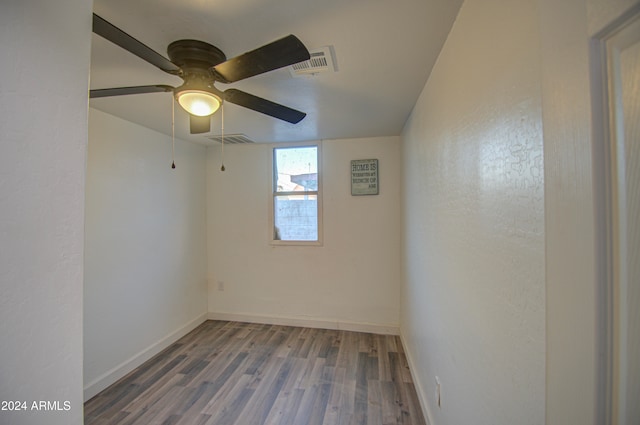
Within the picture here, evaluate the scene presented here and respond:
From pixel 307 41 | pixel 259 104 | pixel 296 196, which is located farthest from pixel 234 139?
pixel 307 41

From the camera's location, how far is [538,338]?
23.4 inches

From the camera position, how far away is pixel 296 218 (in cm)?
321

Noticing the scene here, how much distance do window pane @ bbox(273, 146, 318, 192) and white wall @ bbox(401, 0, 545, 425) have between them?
1.77 m

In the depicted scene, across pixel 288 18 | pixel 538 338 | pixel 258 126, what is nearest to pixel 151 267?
pixel 258 126

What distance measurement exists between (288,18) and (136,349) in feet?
9.79

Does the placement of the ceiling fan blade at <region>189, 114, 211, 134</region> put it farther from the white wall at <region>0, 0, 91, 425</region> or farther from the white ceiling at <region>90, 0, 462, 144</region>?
the white wall at <region>0, 0, 91, 425</region>

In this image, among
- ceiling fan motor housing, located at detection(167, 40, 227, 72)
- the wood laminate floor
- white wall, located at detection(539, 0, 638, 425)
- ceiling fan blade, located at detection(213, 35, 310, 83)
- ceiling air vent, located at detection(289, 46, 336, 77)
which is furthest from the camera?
the wood laminate floor

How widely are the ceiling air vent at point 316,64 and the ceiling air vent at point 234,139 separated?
5.23 ft

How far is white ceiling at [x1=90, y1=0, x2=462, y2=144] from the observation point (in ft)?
3.34

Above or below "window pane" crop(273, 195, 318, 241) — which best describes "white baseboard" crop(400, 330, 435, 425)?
below

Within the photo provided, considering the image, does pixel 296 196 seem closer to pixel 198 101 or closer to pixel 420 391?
pixel 198 101

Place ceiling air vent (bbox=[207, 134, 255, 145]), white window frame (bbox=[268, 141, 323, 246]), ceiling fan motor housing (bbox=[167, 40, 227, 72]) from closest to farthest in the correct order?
ceiling fan motor housing (bbox=[167, 40, 227, 72]) < ceiling air vent (bbox=[207, 134, 255, 145]) < white window frame (bbox=[268, 141, 323, 246])

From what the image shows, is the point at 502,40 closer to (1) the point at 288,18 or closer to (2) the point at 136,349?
(1) the point at 288,18

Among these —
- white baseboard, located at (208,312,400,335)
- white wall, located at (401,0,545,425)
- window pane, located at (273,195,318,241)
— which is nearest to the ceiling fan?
white wall, located at (401,0,545,425)
